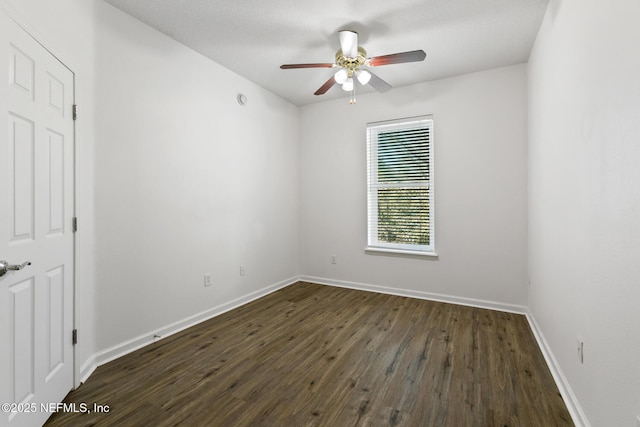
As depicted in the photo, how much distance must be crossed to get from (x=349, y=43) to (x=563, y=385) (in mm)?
3049

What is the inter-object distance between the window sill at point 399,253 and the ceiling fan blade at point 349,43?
2506mm

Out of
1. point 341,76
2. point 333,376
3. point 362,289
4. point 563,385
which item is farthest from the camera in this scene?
point 362,289

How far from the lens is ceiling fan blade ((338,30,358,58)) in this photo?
2.61 m

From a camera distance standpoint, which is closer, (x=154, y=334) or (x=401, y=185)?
(x=154, y=334)

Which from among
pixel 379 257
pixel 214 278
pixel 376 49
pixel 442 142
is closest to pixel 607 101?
pixel 376 49

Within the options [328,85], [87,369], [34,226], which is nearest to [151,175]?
[34,226]

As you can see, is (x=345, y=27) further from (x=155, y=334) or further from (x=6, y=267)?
(x=155, y=334)

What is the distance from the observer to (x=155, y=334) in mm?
2717

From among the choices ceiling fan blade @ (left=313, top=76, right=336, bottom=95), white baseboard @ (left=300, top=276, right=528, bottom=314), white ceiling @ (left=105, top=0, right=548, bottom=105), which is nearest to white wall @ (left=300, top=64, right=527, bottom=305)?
white baseboard @ (left=300, top=276, right=528, bottom=314)

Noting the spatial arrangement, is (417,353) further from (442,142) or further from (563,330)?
(442,142)

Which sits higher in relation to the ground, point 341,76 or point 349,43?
point 349,43

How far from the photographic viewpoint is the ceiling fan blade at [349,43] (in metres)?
2.61

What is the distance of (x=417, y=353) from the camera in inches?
97.2

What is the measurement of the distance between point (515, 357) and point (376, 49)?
10.2ft
